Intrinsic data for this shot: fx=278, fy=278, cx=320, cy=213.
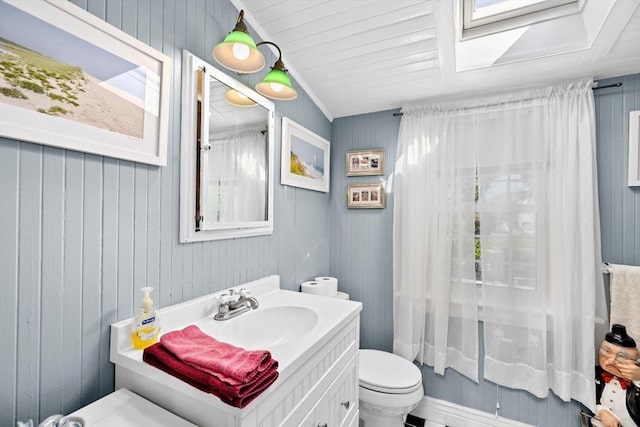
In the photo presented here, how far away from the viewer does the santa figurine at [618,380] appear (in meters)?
1.32

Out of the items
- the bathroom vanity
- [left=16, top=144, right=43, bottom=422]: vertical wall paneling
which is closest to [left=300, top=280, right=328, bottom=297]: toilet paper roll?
the bathroom vanity

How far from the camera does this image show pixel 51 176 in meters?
0.74

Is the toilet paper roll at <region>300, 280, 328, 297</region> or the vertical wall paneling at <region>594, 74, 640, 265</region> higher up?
the vertical wall paneling at <region>594, 74, 640, 265</region>

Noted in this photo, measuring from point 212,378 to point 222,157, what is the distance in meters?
0.87

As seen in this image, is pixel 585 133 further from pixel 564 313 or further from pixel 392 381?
pixel 392 381

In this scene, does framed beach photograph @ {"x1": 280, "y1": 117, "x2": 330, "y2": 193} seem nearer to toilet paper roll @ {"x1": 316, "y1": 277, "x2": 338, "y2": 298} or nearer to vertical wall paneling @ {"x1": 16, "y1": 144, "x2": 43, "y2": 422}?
toilet paper roll @ {"x1": 316, "y1": 277, "x2": 338, "y2": 298}

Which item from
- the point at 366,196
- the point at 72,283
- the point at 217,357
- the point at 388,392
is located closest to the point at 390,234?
the point at 366,196

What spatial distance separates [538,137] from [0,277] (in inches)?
93.4

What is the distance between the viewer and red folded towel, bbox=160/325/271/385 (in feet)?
2.17

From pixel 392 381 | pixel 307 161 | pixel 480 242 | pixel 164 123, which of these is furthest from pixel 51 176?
pixel 480 242

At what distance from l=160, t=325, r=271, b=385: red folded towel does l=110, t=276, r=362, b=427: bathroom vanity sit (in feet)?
0.19

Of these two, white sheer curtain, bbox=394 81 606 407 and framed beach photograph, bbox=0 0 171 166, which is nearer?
framed beach photograph, bbox=0 0 171 166

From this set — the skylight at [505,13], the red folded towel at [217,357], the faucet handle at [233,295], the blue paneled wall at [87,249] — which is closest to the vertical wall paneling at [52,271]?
the blue paneled wall at [87,249]

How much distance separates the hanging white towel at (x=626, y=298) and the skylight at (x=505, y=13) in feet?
4.46
